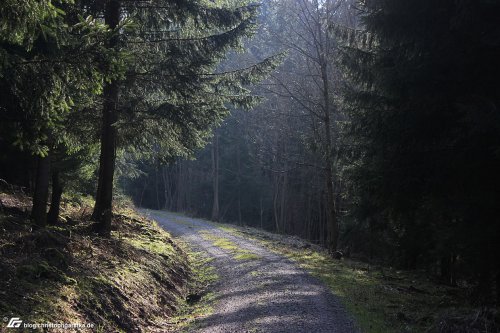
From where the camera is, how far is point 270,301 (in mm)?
9562

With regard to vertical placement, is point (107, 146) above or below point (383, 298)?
above

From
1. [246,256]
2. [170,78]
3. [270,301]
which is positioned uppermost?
[170,78]

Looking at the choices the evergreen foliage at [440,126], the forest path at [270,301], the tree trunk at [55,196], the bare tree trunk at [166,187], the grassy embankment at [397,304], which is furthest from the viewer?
the bare tree trunk at [166,187]

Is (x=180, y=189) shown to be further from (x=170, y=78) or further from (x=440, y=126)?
(x=440, y=126)

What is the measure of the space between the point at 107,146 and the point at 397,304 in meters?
8.56

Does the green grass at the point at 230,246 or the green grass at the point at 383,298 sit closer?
the green grass at the point at 383,298

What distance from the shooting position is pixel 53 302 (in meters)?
6.42

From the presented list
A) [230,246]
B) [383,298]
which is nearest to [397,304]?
[383,298]

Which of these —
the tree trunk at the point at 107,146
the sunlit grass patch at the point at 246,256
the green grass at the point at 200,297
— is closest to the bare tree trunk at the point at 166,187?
the green grass at the point at 200,297

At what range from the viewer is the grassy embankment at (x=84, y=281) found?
6340 mm

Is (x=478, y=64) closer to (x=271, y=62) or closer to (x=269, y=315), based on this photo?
(x=271, y=62)

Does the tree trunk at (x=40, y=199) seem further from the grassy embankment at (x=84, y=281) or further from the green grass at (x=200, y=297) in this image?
the green grass at (x=200, y=297)
